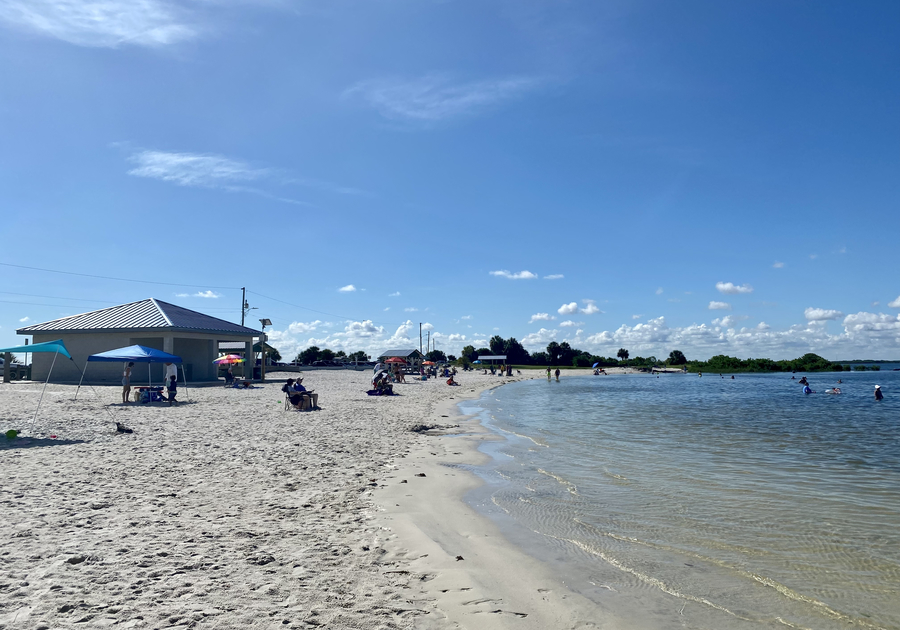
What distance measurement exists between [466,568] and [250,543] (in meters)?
2.19

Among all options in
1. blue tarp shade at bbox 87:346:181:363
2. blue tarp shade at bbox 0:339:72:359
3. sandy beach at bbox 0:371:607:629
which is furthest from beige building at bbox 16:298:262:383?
sandy beach at bbox 0:371:607:629

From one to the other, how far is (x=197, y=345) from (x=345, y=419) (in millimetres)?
19461

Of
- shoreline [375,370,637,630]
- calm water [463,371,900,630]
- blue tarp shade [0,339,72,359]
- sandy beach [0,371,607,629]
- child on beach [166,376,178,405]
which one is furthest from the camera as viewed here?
child on beach [166,376,178,405]

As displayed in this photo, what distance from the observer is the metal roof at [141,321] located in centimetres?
2938

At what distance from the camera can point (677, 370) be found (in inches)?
4870

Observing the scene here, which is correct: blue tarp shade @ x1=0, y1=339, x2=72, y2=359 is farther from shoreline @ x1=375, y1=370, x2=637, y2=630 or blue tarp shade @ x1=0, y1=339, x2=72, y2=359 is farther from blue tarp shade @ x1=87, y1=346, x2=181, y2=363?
shoreline @ x1=375, y1=370, x2=637, y2=630

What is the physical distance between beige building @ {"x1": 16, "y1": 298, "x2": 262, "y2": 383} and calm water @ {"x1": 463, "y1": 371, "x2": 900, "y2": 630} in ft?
73.8

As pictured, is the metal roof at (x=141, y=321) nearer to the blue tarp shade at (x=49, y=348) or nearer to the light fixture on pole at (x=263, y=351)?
the light fixture on pole at (x=263, y=351)

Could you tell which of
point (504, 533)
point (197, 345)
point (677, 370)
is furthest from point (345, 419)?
point (677, 370)

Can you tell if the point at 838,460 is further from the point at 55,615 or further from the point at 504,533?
the point at 55,615

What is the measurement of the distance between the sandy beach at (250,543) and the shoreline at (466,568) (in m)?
0.02

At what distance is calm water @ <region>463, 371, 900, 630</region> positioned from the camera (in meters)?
4.72

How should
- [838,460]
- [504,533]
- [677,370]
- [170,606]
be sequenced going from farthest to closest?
[677,370], [838,460], [504,533], [170,606]

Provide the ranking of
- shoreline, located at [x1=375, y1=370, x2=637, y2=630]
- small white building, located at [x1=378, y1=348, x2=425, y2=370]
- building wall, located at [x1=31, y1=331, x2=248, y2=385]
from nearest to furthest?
shoreline, located at [x1=375, y1=370, x2=637, y2=630] → building wall, located at [x1=31, y1=331, x2=248, y2=385] → small white building, located at [x1=378, y1=348, x2=425, y2=370]
